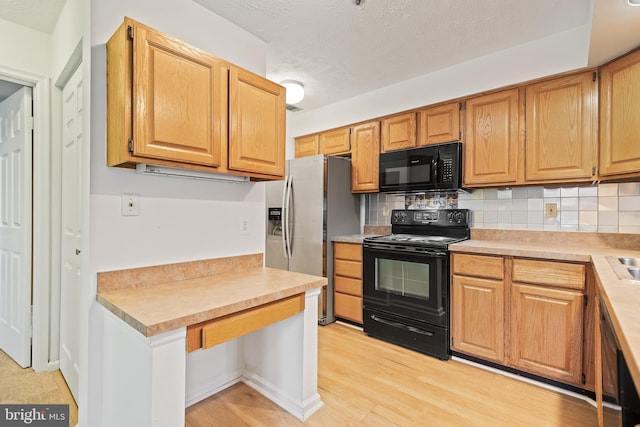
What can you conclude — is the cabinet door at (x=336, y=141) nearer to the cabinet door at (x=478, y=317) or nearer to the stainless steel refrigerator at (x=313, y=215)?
the stainless steel refrigerator at (x=313, y=215)

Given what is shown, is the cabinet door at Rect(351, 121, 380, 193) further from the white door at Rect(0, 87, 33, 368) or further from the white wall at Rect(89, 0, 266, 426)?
the white door at Rect(0, 87, 33, 368)

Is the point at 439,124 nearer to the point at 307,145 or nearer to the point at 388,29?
the point at 388,29

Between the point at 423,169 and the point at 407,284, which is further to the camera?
the point at 423,169

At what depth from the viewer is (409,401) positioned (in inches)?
77.2

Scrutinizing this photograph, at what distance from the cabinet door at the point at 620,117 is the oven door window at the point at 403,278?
4.69 ft

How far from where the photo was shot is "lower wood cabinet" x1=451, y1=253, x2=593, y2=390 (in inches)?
78.9

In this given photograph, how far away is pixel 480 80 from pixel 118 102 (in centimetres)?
271

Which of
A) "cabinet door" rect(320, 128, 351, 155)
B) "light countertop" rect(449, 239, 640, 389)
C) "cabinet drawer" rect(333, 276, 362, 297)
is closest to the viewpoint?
"light countertop" rect(449, 239, 640, 389)

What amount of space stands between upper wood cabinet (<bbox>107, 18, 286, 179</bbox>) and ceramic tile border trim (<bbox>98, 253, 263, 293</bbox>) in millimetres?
574

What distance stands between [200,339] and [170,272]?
26.2 inches

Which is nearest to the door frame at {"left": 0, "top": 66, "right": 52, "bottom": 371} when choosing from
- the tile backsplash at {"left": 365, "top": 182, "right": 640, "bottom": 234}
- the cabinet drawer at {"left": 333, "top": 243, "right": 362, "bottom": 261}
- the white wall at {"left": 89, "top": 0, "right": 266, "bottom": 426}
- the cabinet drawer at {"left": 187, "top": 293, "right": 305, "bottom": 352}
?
the white wall at {"left": 89, "top": 0, "right": 266, "bottom": 426}

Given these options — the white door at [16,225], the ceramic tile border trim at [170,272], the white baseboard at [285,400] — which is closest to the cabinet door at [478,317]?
the white baseboard at [285,400]

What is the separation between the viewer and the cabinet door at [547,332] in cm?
201

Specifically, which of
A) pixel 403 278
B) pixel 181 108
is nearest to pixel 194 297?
pixel 181 108
